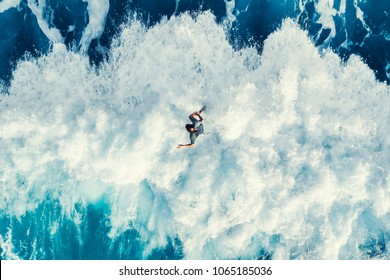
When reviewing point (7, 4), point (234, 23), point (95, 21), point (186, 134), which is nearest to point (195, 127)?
point (186, 134)

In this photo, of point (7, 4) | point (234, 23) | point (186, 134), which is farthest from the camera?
point (234, 23)

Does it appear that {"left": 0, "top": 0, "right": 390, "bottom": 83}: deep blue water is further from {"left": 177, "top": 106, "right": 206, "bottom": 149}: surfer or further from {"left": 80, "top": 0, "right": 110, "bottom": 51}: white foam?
{"left": 177, "top": 106, "right": 206, "bottom": 149}: surfer

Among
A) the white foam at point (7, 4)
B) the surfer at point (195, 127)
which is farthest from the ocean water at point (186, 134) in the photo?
the surfer at point (195, 127)

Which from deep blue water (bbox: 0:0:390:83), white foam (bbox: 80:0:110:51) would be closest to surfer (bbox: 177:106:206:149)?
deep blue water (bbox: 0:0:390:83)

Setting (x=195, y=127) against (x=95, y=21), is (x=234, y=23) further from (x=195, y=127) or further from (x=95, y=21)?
(x=95, y=21)

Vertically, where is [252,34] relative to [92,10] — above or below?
below

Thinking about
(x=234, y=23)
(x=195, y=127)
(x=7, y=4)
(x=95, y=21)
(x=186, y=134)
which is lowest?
(x=195, y=127)

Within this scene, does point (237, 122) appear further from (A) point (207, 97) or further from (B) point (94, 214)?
(B) point (94, 214)

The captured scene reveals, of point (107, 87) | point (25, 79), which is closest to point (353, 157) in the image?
point (107, 87)

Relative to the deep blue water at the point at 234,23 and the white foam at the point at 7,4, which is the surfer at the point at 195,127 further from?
the white foam at the point at 7,4
